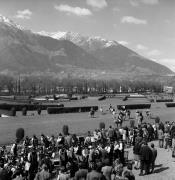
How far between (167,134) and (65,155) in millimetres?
9699

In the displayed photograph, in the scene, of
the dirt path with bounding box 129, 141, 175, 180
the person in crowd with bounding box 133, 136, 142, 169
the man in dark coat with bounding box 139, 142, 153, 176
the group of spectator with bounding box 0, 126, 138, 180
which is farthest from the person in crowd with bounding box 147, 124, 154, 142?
the man in dark coat with bounding box 139, 142, 153, 176

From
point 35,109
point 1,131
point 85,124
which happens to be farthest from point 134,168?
point 35,109

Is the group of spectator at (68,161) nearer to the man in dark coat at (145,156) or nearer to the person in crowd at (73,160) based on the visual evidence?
the person in crowd at (73,160)

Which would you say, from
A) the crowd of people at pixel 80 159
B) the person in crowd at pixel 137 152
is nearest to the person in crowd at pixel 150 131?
the crowd of people at pixel 80 159

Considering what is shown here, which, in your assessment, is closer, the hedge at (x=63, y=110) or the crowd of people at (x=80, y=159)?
the crowd of people at (x=80, y=159)

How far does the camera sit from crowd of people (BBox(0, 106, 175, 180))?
12391 millimetres

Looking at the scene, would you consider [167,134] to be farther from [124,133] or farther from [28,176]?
[28,176]

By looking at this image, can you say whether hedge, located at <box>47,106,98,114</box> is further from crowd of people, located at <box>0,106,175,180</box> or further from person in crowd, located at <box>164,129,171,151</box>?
person in crowd, located at <box>164,129,171,151</box>

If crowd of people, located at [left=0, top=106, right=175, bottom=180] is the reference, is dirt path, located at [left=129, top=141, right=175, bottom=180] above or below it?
below

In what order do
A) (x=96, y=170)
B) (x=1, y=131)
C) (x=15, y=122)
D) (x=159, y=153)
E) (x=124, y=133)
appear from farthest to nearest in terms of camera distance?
(x=15, y=122) → (x=1, y=131) → (x=124, y=133) → (x=159, y=153) → (x=96, y=170)

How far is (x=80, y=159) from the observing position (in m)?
17.5

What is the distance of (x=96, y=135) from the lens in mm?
24016

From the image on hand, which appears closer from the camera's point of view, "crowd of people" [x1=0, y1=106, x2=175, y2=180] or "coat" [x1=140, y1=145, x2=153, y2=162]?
"crowd of people" [x1=0, y1=106, x2=175, y2=180]

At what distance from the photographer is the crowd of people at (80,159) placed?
1239cm
